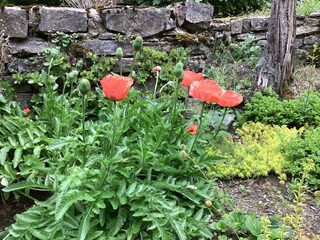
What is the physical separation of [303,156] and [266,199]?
47 centimetres

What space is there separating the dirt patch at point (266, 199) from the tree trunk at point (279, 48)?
1576 mm

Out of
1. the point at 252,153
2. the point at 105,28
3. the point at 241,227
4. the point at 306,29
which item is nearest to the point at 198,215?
the point at 241,227

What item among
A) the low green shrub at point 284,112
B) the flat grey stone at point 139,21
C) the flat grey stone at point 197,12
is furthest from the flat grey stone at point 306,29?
the flat grey stone at point 139,21

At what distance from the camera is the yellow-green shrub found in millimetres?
2928

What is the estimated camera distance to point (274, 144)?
3242mm

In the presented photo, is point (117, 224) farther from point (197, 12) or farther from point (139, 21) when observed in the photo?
point (197, 12)

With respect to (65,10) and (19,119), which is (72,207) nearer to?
(19,119)

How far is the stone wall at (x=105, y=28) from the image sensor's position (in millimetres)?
3262

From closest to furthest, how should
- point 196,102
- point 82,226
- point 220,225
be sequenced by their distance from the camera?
point 82,226 < point 220,225 < point 196,102

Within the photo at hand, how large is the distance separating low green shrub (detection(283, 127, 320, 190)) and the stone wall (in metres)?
1.30

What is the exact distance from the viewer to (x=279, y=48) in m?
4.28

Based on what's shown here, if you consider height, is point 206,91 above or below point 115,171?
above

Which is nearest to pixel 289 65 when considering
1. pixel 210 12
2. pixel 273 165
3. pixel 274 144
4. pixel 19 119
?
pixel 210 12

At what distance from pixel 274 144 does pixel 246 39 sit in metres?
2.62
